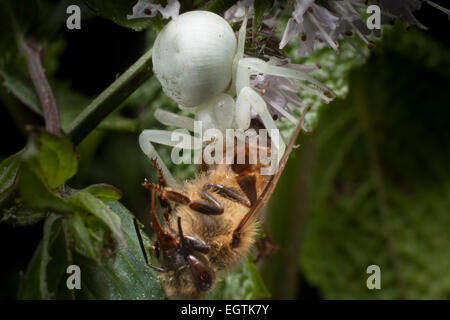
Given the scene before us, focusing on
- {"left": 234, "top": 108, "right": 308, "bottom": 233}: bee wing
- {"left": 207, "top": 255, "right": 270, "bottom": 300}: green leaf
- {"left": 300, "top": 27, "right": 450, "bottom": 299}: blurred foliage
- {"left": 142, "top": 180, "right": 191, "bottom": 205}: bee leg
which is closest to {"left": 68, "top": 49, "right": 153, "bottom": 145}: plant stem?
{"left": 142, "top": 180, "right": 191, "bottom": 205}: bee leg

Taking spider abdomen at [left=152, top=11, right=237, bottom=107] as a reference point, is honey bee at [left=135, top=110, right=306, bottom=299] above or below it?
below

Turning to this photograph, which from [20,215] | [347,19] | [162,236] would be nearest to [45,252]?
[20,215]

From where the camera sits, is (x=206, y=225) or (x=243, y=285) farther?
(x=243, y=285)

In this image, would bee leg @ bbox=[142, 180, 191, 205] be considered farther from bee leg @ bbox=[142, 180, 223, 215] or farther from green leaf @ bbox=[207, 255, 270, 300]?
green leaf @ bbox=[207, 255, 270, 300]

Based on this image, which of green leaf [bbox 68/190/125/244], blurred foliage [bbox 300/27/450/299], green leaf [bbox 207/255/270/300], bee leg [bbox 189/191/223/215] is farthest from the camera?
blurred foliage [bbox 300/27/450/299]

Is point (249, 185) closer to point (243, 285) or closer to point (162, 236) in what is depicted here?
point (162, 236)

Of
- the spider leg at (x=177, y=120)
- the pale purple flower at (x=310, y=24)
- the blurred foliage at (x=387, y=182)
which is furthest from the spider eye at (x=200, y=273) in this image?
the blurred foliage at (x=387, y=182)

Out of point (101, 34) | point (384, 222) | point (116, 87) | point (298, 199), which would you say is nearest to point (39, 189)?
point (116, 87)
